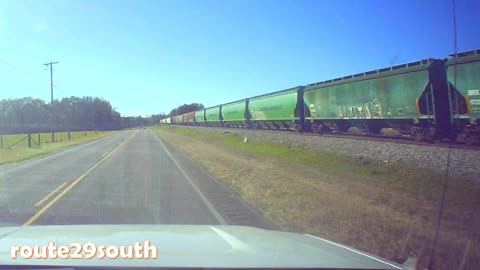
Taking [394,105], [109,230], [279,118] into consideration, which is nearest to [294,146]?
[394,105]

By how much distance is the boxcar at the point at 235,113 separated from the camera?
5131 cm

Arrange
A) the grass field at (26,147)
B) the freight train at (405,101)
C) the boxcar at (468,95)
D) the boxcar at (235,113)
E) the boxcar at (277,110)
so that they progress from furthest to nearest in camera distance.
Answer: the boxcar at (235,113) → the boxcar at (277,110) → the grass field at (26,147) → the freight train at (405,101) → the boxcar at (468,95)

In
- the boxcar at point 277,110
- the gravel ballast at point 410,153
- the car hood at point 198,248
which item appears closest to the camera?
the car hood at point 198,248

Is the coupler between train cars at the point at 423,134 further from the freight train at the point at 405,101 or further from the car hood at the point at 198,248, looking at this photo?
the car hood at the point at 198,248

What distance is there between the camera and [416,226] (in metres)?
8.38

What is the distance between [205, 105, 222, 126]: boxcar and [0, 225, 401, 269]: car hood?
200 feet

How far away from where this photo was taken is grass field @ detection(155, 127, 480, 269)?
7.21 m

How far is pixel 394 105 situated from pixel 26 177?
14.7 meters

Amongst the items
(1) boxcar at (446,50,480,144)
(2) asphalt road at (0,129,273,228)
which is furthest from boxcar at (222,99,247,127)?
(1) boxcar at (446,50,480,144)

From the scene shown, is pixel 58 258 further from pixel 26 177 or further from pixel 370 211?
pixel 26 177

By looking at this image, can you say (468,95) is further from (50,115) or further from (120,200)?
(50,115)

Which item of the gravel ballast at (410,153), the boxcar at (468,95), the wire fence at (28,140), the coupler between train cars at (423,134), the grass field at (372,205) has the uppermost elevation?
the boxcar at (468,95)

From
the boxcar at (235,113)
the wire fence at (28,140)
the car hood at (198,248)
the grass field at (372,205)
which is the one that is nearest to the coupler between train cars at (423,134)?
the grass field at (372,205)

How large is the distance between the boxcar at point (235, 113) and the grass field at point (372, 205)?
32.2 meters
